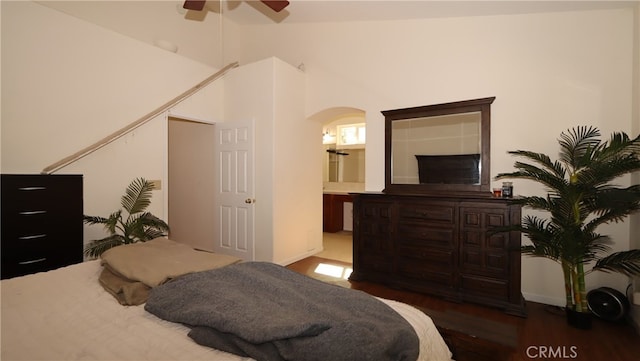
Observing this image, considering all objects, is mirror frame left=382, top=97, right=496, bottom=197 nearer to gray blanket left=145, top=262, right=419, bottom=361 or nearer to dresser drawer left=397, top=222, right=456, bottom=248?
dresser drawer left=397, top=222, right=456, bottom=248

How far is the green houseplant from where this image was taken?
2785 millimetres

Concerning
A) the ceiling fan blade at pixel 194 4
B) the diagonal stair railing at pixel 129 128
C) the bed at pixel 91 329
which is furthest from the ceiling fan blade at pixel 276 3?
the bed at pixel 91 329

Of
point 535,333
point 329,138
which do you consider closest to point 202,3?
point 535,333

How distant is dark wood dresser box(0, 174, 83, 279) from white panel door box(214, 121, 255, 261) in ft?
5.95

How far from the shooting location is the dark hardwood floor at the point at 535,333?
2.00 m

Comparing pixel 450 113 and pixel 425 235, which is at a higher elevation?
pixel 450 113

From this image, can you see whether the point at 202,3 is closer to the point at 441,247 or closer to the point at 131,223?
the point at 131,223

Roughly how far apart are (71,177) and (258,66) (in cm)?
249

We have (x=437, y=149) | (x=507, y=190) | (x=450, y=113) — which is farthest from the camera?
(x=437, y=149)

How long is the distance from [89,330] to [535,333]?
Answer: 9.49ft

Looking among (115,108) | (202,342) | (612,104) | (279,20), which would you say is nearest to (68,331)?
(202,342)

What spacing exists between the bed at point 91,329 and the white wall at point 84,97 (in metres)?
1.82

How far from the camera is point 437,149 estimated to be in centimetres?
323

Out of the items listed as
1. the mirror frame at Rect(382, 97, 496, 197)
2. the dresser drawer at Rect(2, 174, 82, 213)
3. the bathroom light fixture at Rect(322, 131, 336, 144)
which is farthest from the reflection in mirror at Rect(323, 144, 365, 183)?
the dresser drawer at Rect(2, 174, 82, 213)
